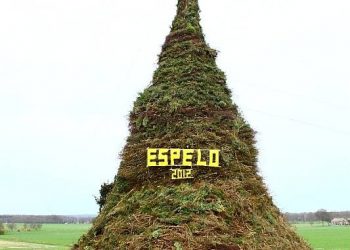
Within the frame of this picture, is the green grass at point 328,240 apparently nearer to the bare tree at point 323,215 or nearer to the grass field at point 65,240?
the grass field at point 65,240

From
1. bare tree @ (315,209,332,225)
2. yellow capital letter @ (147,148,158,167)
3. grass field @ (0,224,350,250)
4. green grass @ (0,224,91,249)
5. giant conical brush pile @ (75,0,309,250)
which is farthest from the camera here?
bare tree @ (315,209,332,225)

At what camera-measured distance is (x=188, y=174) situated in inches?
253

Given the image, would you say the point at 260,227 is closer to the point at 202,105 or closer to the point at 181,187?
the point at 181,187

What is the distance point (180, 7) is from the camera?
7.79 metres

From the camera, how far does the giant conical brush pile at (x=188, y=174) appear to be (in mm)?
6035

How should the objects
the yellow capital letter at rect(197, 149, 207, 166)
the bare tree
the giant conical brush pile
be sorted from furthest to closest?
1. the bare tree
2. the yellow capital letter at rect(197, 149, 207, 166)
3. the giant conical brush pile

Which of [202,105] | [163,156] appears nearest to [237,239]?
[163,156]

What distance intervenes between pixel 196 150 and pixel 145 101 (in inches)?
39.4

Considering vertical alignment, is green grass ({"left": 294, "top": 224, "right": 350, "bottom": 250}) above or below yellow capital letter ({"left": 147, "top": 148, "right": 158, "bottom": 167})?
below

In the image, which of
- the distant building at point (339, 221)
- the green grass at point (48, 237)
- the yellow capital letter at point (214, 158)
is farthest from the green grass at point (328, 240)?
the distant building at point (339, 221)

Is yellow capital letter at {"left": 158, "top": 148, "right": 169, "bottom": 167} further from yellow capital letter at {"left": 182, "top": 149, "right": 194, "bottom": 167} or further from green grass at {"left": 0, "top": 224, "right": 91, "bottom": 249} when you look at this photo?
green grass at {"left": 0, "top": 224, "right": 91, "bottom": 249}

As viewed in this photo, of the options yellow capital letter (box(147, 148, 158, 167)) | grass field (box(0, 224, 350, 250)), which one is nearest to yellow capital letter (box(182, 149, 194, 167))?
yellow capital letter (box(147, 148, 158, 167))

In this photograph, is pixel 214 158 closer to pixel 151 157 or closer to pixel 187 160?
pixel 187 160

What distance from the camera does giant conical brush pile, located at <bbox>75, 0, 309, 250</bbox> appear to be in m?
6.04
